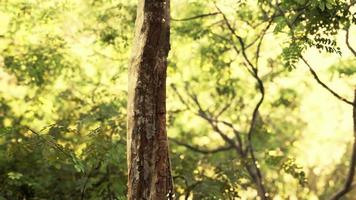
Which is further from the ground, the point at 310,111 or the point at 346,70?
the point at 310,111

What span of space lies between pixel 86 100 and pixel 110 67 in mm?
3297

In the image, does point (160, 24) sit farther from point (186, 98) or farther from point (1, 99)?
point (186, 98)

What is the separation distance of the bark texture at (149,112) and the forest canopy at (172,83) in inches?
36.0

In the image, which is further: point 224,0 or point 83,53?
point 83,53

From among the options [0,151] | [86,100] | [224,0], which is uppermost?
[224,0]

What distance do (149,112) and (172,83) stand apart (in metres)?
10.3

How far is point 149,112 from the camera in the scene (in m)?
4.93

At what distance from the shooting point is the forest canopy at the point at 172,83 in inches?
338

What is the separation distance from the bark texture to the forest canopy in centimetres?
91

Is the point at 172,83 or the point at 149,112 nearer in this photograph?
the point at 149,112

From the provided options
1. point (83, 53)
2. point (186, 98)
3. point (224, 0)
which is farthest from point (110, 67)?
point (224, 0)

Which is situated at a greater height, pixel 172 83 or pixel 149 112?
pixel 172 83

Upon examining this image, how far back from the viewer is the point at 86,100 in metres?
11.8

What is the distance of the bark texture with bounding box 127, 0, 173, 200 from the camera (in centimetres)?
488
